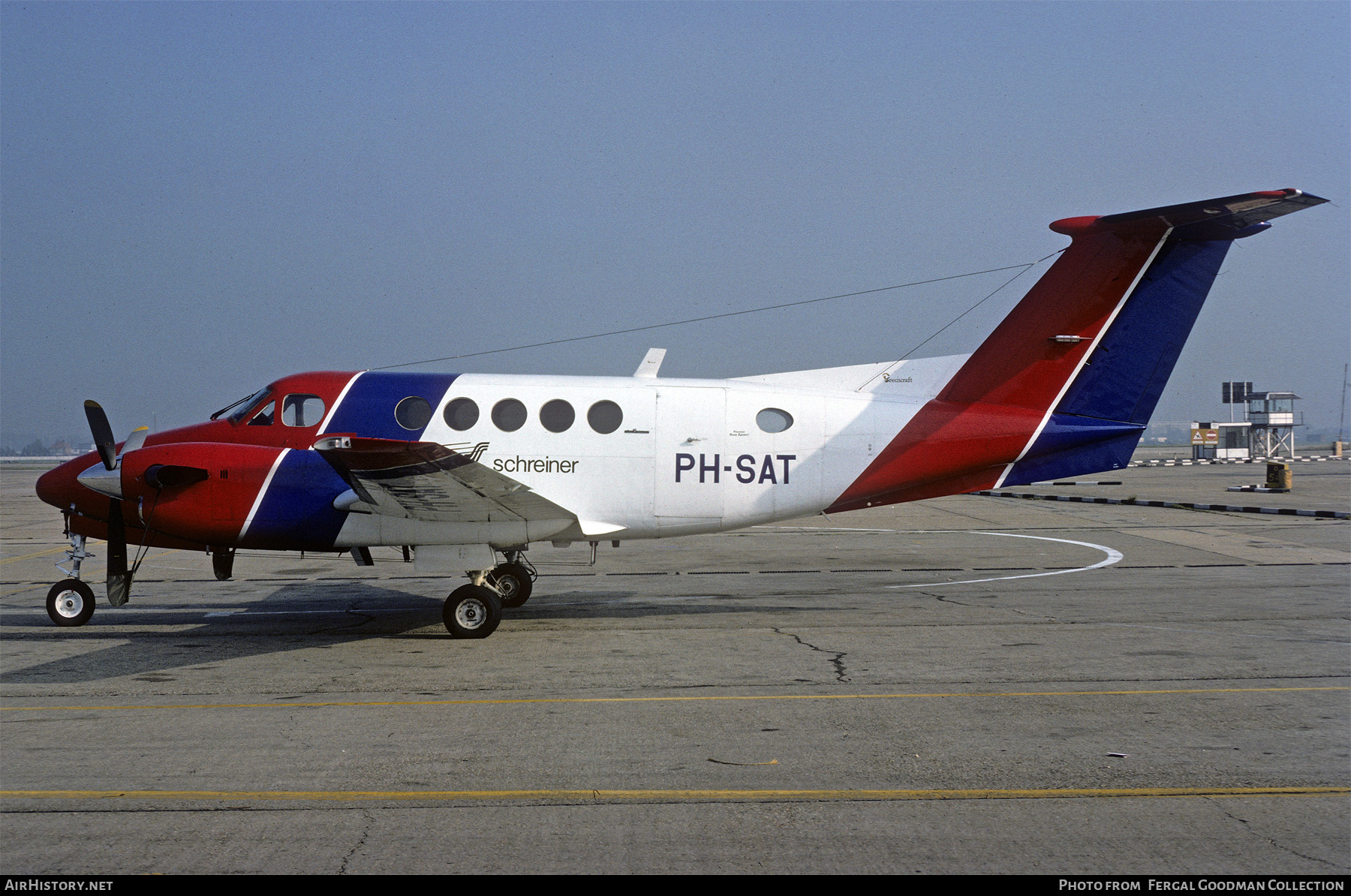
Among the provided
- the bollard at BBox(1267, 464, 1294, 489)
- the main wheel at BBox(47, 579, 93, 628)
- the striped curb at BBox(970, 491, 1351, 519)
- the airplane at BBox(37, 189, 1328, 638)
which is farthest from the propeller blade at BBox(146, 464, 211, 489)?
the bollard at BBox(1267, 464, 1294, 489)

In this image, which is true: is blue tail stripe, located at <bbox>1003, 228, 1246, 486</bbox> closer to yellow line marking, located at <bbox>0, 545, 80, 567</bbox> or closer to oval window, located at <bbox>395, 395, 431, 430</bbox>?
oval window, located at <bbox>395, 395, 431, 430</bbox>

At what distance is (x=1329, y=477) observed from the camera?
44.7m

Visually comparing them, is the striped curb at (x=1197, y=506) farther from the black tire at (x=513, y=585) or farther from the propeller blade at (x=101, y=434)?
the propeller blade at (x=101, y=434)

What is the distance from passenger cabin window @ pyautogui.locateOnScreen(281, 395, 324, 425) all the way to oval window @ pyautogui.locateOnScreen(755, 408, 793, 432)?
17.7 ft

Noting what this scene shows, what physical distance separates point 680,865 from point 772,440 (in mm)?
7516

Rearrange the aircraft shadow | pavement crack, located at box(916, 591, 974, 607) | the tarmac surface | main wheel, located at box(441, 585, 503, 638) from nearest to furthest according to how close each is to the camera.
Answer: the tarmac surface → the aircraft shadow → main wheel, located at box(441, 585, 503, 638) → pavement crack, located at box(916, 591, 974, 607)

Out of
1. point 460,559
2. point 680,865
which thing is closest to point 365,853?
point 680,865

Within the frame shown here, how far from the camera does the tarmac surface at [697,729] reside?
4.99 m

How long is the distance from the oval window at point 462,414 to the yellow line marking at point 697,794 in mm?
6177

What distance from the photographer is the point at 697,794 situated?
576cm

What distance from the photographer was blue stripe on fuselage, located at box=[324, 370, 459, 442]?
1153cm

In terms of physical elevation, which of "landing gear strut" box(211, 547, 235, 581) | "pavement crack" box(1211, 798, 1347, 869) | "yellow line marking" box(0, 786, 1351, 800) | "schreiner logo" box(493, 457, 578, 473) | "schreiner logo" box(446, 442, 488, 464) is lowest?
"yellow line marking" box(0, 786, 1351, 800)

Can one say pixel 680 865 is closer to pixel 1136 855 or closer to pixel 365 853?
pixel 365 853

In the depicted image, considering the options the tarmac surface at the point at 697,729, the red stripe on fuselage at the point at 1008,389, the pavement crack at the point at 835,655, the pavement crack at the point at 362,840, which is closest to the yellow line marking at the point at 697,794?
the tarmac surface at the point at 697,729
